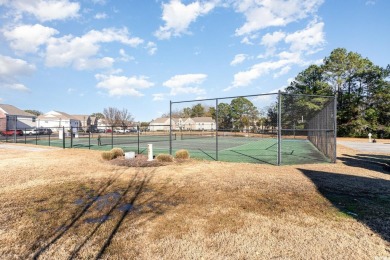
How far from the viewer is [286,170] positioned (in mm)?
8562

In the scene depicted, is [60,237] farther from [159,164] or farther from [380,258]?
[159,164]

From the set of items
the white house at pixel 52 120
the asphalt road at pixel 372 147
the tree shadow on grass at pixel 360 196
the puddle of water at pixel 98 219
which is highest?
the white house at pixel 52 120

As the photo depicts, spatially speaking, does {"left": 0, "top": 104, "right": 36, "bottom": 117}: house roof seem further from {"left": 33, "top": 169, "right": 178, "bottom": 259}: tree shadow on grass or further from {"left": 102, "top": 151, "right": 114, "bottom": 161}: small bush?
{"left": 33, "top": 169, "right": 178, "bottom": 259}: tree shadow on grass

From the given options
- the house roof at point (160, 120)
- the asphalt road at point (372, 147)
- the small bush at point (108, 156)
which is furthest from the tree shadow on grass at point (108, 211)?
the house roof at point (160, 120)

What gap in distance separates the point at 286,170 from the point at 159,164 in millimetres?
4909

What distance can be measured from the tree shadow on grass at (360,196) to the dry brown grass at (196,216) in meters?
0.02

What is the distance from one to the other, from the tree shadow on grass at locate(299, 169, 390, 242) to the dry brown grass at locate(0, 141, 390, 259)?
21 millimetres

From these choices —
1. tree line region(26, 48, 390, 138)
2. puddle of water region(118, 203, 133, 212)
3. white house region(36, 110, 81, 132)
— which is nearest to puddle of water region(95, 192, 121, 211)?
puddle of water region(118, 203, 133, 212)

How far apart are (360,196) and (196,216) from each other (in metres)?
4.00

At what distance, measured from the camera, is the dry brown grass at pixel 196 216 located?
3.15 meters

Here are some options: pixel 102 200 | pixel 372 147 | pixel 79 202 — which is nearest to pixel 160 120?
pixel 372 147

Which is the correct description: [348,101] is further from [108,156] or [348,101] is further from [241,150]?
[108,156]

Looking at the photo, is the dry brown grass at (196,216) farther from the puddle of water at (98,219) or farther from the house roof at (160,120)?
the house roof at (160,120)

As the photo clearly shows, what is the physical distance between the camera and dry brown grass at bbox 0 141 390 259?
10.3ft
